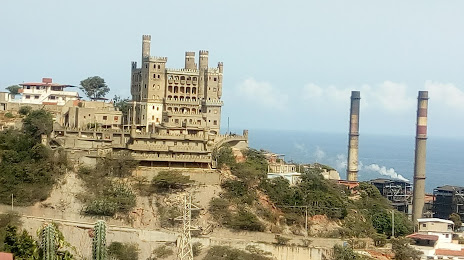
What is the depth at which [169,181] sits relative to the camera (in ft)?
185

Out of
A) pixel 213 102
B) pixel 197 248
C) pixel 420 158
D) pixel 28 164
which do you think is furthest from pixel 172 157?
pixel 420 158

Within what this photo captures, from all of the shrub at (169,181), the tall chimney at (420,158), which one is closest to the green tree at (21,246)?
the shrub at (169,181)

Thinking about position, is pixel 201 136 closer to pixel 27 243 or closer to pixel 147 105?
pixel 147 105

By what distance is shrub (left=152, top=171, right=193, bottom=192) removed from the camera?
56.4 m

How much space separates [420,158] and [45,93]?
32784mm

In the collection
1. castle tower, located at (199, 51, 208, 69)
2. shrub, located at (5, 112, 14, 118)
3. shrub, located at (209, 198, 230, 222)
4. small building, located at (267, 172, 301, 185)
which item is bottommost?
shrub, located at (209, 198, 230, 222)

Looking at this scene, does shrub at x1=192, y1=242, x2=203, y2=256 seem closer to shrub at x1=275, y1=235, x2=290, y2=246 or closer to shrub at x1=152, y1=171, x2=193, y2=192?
shrub at x1=275, y1=235, x2=290, y2=246

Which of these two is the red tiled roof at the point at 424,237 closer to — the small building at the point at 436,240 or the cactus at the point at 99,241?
the small building at the point at 436,240

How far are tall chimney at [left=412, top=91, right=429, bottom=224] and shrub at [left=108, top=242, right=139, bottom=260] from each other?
95.9ft

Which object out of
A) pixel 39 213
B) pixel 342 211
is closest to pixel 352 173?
pixel 342 211

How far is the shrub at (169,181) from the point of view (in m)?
56.4

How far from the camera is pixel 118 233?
172 feet

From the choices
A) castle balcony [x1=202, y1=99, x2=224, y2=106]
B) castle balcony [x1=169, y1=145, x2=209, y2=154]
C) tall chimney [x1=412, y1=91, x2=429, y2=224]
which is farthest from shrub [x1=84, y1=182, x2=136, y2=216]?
tall chimney [x1=412, y1=91, x2=429, y2=224]

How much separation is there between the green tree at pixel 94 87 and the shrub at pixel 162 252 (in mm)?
27361
